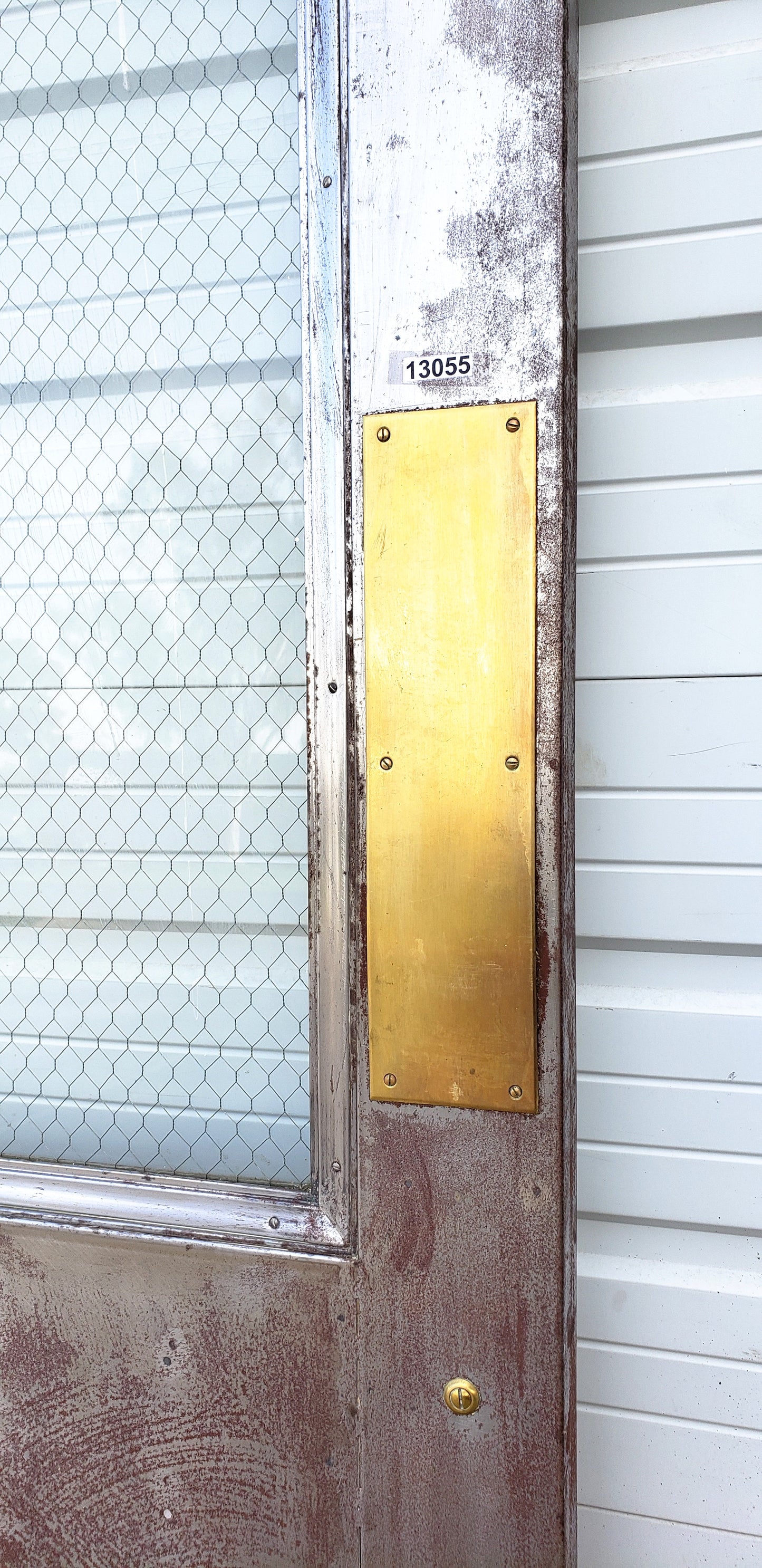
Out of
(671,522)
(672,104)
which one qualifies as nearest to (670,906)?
(671,522)

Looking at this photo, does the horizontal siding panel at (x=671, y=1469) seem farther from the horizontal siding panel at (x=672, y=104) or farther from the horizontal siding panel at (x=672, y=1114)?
the horizontal siding panel at (x=672, y=104)

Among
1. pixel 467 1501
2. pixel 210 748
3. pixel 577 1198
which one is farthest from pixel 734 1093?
pixel 210 748

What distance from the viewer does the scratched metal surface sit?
736 mm

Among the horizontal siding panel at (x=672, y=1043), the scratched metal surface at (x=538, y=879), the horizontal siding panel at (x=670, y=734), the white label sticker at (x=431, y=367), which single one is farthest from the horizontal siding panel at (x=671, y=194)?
the horizontal siding panel at (x=672, y=1043)

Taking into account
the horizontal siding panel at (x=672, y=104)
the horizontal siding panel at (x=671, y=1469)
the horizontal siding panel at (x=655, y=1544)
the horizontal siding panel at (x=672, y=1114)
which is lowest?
the horizontal siding panel at (x=655, y=1544)

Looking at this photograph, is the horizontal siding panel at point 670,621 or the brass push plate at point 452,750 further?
the horizontal siding panel at point 670,621

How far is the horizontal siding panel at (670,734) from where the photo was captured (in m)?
0.87

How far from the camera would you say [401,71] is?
2.48 feet

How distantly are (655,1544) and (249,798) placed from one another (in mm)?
836

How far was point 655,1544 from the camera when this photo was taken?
0.92m

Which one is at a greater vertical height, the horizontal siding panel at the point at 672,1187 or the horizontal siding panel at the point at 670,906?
the horizontal siding panel at the point at 670,906

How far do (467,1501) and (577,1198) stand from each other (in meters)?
0.27

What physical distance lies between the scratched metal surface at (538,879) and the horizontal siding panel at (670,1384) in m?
0.15

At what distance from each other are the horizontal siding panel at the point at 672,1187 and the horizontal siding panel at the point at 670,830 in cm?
29
